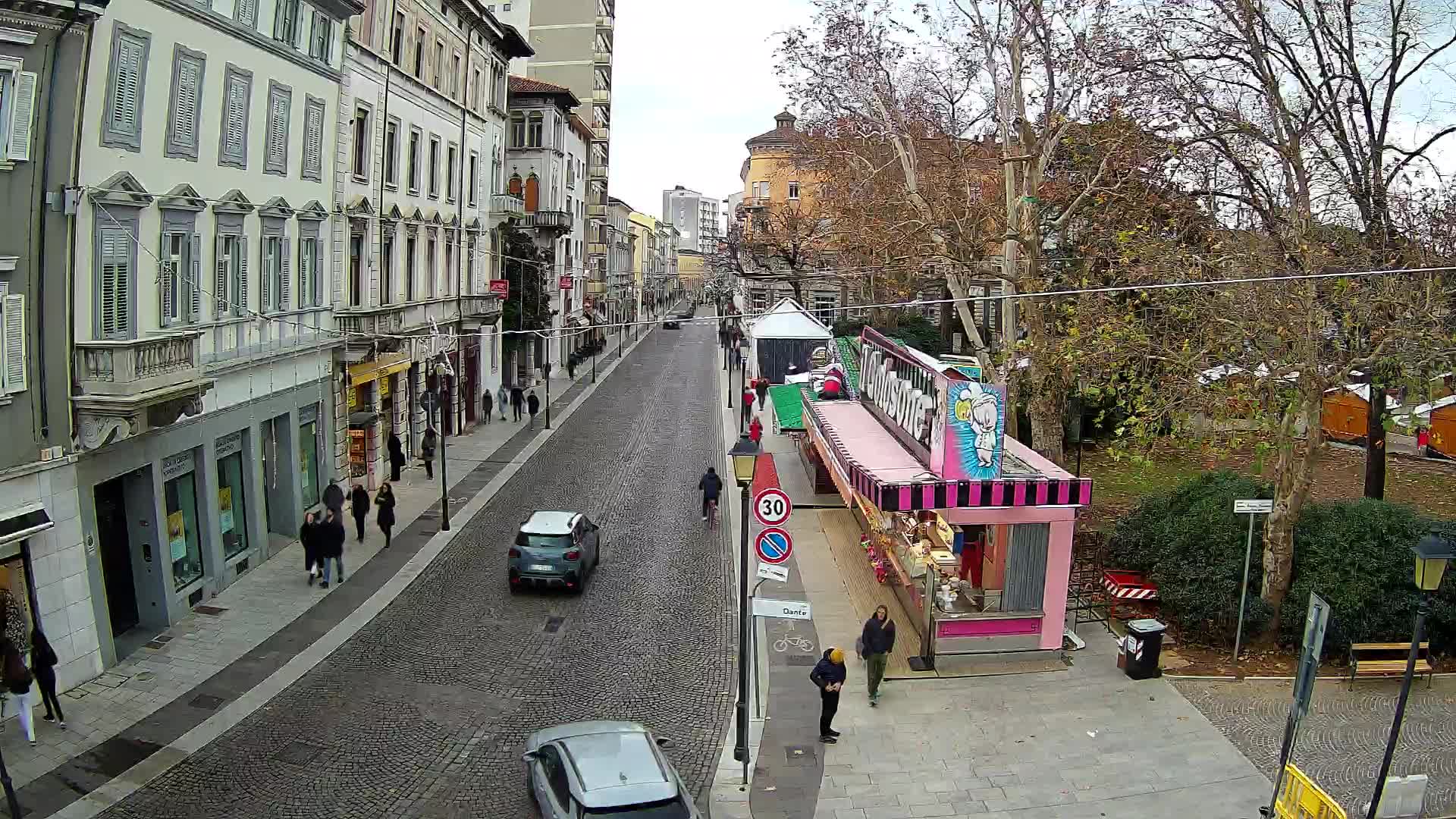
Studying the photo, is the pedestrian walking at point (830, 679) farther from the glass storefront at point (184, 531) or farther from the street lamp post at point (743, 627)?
the glass storefront at point (184, 531)

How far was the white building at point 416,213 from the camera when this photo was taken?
27250mm

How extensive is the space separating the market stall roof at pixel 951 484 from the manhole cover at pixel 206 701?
368 inches

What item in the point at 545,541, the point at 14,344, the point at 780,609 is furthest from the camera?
the point at 545,541

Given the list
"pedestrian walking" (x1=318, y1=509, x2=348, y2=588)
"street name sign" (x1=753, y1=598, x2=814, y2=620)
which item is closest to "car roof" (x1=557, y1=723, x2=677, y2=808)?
"street name sign" (x1=753, y1=598, x2=814, y2=620)

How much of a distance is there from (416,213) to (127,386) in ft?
56.4

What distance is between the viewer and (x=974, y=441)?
53.4 ft

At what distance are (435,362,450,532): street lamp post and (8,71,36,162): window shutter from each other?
11516 millimetres

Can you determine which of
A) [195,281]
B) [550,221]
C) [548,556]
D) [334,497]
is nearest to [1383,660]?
[548,556]

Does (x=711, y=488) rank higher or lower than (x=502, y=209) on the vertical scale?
lower

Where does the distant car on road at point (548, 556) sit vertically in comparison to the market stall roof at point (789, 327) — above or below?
below

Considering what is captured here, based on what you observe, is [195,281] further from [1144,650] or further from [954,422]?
[1144,650]

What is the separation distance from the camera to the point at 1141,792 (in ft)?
41.5

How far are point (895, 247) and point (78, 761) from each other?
86.0 ft

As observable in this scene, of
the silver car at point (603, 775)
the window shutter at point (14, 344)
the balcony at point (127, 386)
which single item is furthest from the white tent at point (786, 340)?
the silver car at point (603, 775)
